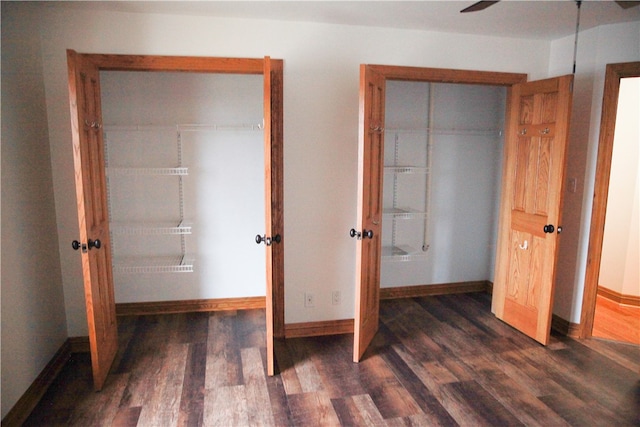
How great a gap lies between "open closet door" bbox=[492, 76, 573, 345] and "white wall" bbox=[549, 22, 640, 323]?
36cm

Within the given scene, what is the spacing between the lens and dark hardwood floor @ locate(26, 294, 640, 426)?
2.43m

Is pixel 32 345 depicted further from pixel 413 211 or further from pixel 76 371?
pixel 413 211

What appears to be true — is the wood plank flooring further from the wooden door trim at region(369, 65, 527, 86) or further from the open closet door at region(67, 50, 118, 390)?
the open closet door at region(67, 50, 118, 390)

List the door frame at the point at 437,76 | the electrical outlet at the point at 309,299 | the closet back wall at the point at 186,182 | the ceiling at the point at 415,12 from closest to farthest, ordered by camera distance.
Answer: the ceiling at the point at 415,12, the door frame at the point at 437,76, the electrical outlet at the point at 309,299, the closet back wall at the point at 186,182

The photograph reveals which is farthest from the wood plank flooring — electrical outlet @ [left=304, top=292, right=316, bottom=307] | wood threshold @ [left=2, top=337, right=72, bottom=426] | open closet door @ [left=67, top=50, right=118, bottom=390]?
wood threshold @ [left=2, top=337, right=72, bottom=426]

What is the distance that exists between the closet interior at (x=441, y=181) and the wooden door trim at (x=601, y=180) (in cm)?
118

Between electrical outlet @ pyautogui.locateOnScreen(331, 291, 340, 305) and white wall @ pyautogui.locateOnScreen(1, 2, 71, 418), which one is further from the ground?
white wall @ pyautogui.locateOnScreen(1, 2, 71, 418)

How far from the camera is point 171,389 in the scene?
2.69m

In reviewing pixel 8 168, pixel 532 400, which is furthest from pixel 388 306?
pixel 8 168

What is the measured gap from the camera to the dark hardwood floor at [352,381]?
243 centimetres

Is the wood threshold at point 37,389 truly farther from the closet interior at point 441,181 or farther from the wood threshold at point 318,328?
the closet interior at point 441,181

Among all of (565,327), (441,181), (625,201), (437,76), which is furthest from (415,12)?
(625,201)

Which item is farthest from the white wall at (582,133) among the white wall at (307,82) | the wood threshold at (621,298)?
the wood threshold at (621,298)

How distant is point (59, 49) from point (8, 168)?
0.91 metres
